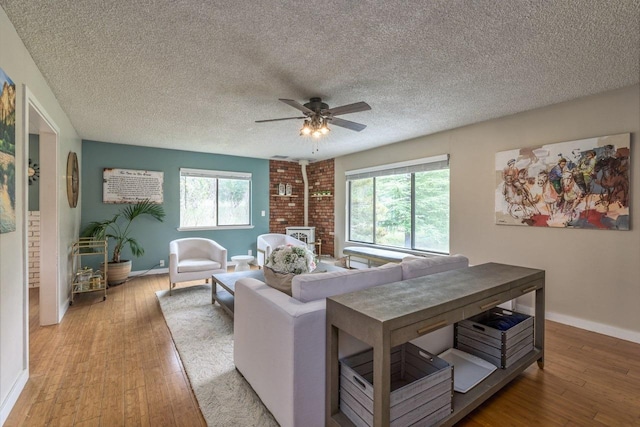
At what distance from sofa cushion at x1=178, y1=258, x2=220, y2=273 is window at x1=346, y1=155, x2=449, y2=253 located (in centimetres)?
294

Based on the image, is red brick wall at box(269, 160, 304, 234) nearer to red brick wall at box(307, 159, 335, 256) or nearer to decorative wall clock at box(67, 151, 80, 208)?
red brick wall at box(307, 159, 335, 256)

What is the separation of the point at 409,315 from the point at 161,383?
1917 mm

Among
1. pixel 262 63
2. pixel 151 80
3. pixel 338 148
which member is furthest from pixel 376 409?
pixel 338 148

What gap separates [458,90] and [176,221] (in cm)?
518

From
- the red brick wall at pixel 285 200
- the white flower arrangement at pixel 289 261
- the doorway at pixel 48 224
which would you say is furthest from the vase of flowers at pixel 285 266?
the red brick wall at pixel 285 200

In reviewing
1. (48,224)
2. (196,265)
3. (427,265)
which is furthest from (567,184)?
(48,224)

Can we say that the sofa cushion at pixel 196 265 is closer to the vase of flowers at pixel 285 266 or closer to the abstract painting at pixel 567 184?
the vase of flowers at pixel 285 266

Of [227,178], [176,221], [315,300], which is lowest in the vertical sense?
[315,300]

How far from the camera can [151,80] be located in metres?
2.62

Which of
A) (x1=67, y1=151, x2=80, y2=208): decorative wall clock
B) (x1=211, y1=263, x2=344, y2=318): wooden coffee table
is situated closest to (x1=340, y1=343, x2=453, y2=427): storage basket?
(x1=211, y1=263, x2=344, y2=318): wooden coffee table

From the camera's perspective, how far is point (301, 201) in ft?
24.0

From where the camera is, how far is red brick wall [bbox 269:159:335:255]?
22.0ft

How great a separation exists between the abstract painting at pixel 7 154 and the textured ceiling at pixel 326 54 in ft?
1.50

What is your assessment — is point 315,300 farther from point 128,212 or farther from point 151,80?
point 128,212
